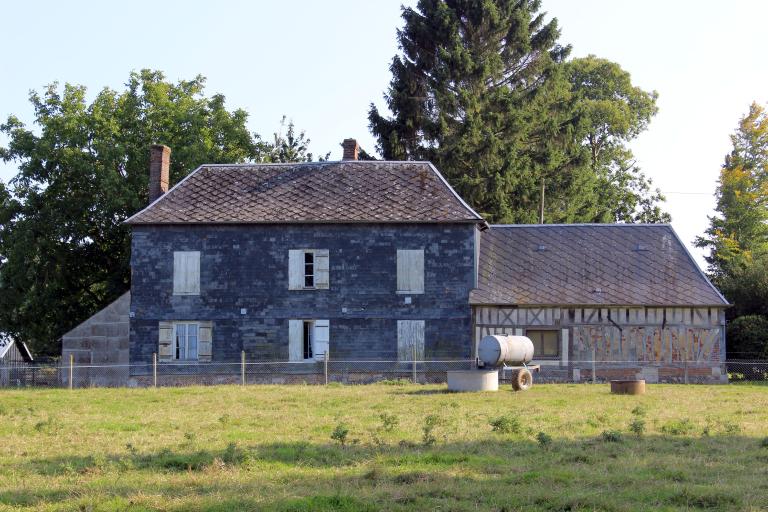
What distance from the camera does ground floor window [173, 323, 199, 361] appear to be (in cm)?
3453

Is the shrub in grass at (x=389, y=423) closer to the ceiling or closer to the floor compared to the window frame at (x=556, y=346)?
closer to the floor

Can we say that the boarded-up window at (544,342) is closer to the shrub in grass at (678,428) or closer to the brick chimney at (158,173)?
the brick chimney at (158,173)

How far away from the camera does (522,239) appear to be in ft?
122

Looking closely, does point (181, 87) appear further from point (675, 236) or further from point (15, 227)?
point (675, 236)

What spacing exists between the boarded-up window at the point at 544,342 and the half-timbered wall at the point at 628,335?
9.3 inches

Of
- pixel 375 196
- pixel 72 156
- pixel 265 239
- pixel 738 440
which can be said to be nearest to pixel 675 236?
pixel 375 196

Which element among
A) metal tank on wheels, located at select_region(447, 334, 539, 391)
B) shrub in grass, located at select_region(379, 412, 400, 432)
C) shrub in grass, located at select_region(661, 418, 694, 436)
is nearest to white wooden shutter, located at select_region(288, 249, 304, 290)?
metal tank on wheels, located at select_region(447, 334, 539, 391)

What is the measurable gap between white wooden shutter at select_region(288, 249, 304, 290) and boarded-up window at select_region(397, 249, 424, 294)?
3.17m

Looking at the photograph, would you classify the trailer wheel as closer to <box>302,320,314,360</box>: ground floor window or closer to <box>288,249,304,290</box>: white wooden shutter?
<box>302,320,314,360</box>: ground floor window

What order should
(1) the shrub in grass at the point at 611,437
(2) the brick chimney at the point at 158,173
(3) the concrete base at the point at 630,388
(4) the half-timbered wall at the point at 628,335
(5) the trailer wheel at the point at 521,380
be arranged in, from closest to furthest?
(1) the shrub in grass at the point at 611,437 < (3) the concrete base at the point at 630,388 < (5) the trailer wheel at the point at 521,380 < (4) the half-timbered wall at the point at 628,335 < (2) the brick chimney at the point at 158,173

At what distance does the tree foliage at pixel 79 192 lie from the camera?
41969 millimetres

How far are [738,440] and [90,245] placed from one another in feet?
106

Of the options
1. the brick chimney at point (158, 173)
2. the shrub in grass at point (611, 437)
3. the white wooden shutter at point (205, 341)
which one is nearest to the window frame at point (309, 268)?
the white wooden shutter at point (205, 341)

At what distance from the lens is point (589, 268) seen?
A: 3550cm
